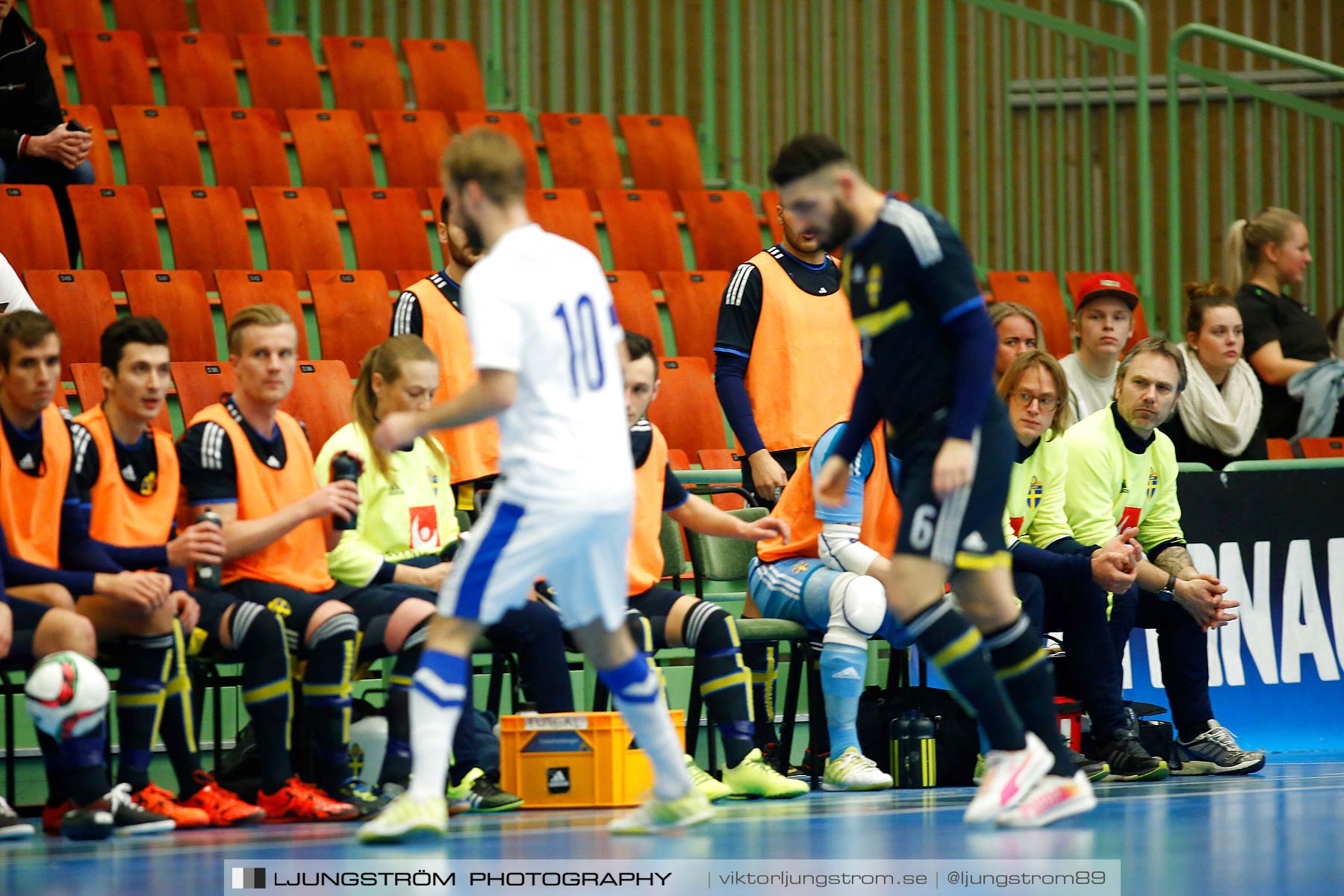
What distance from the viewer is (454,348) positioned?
5.94m

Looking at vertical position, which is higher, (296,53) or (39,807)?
(296,53)

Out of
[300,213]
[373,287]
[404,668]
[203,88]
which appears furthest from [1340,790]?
[203,88]

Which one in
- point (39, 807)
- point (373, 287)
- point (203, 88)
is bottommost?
point (39, 807)

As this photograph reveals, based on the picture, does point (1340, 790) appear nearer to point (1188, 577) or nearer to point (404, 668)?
point (1188, 577)

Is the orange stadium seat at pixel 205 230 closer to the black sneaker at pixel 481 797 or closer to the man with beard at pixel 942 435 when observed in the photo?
the black sneaker at pixel 481 797

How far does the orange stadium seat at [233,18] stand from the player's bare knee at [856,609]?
5.63 m

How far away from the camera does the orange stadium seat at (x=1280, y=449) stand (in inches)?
316

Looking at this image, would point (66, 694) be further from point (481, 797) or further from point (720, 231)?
point (720, 231)

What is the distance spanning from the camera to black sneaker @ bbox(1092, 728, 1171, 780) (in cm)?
593

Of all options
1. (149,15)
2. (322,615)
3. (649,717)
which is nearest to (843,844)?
(649,717)

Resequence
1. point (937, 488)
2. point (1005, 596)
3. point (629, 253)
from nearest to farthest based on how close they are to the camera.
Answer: point (937, 488)
point (1005, 596)
point (629, 253)

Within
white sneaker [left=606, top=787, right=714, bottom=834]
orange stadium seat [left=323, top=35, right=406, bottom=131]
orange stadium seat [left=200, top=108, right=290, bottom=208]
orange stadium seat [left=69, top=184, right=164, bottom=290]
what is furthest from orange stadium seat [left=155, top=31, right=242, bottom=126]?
white sneaker [left=606, top=787, right=714, bottom=834]

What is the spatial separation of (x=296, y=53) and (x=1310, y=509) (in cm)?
558

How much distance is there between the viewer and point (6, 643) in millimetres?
4461
